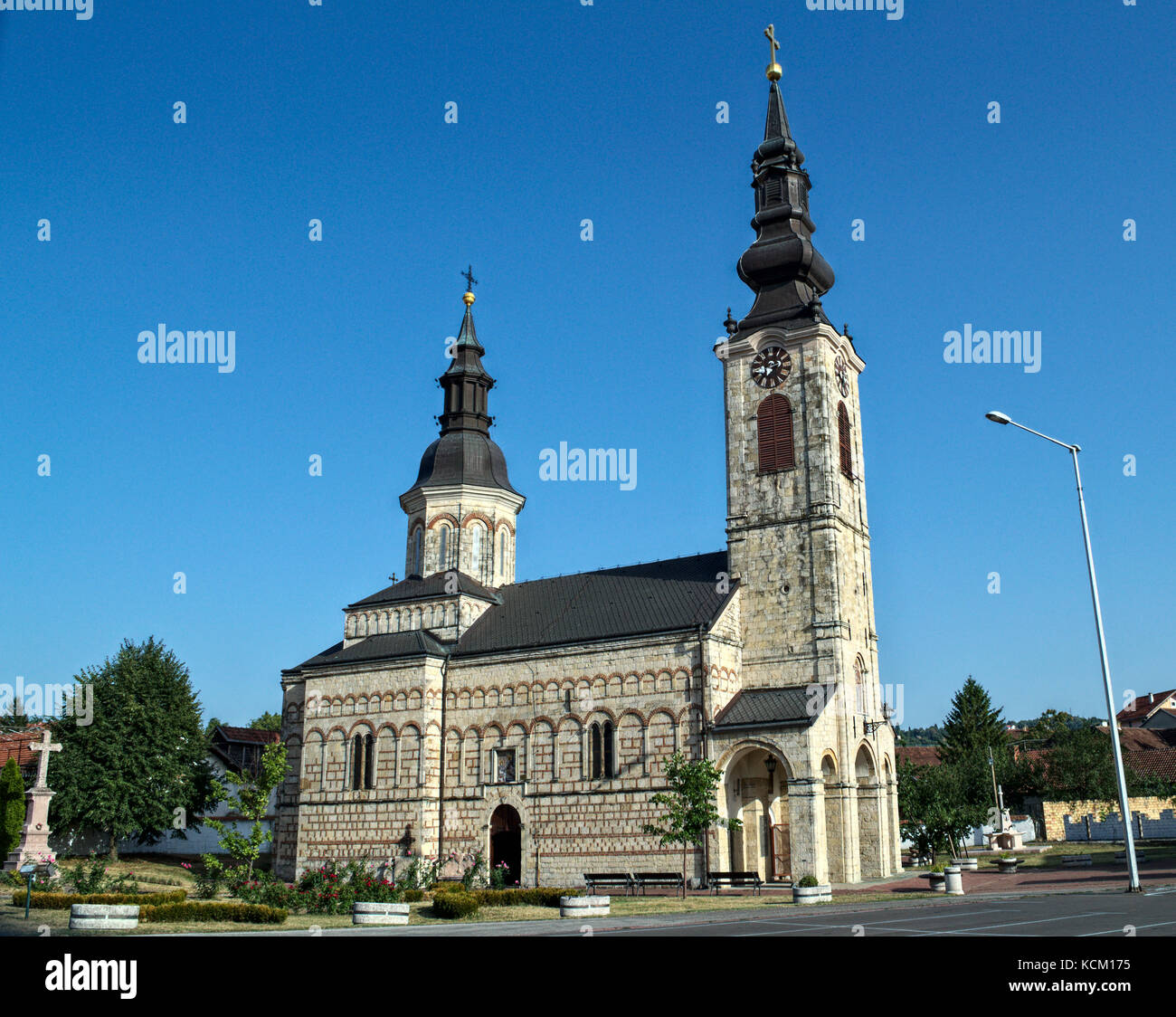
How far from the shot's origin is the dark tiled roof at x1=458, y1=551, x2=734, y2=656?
4119 centimetres

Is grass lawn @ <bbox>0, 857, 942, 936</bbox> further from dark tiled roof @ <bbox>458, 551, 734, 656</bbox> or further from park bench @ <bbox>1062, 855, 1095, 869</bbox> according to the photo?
park bench @ <bbox>1062, 855, 1095, 869</bbox>

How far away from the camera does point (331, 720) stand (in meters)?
46.5

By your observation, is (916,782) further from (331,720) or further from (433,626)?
(331,720)

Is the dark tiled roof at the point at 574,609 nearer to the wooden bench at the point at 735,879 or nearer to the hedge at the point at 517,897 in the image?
the wooden bench at the point at 735,879

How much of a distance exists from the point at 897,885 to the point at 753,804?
23.3 feet

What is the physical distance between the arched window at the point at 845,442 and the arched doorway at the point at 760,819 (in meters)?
12.9

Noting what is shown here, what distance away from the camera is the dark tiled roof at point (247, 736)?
69750mm

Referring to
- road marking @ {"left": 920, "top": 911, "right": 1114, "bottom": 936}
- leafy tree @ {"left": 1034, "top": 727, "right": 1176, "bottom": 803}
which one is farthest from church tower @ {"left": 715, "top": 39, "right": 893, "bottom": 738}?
leafy tree @ {"left": 1034, "top": 727, "right": 1176, "bottom": 803}

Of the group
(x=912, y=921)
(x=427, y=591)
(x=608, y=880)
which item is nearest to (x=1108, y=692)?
(x=912, y=921)

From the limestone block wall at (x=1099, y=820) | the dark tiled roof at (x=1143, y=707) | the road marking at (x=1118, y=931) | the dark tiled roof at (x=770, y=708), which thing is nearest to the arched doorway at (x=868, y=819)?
the dark tiled roof at (x=770, y=708)

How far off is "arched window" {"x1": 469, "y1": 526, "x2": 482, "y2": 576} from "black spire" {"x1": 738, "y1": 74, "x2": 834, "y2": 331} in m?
16.5

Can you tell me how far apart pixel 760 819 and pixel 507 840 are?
1045 cm

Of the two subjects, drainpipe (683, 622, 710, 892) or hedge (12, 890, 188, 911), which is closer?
hedge (12, 890, 188, 911)
